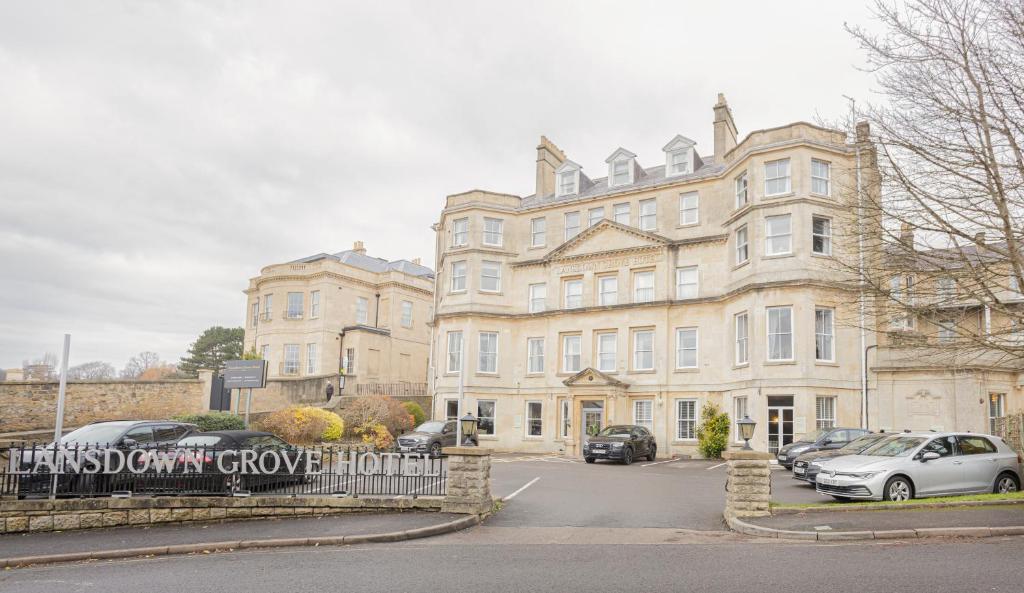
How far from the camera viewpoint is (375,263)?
189 ft

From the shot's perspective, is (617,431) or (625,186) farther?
(625,186)

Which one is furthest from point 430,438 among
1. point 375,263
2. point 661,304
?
point 375,263

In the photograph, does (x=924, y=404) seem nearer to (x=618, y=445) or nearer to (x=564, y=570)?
(x=618, y=445)

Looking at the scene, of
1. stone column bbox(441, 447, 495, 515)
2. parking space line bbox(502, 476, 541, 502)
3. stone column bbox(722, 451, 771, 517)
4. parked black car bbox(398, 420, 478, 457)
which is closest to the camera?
stone column bbox(722, 451, 771, 517)

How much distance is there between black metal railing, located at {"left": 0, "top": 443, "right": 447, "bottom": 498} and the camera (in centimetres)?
1442

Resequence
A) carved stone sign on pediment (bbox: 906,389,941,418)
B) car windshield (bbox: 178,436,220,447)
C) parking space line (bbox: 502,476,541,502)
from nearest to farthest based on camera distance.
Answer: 1. parking space line (bbox: 502,476,541,502)
2. car windshield (bbox: 178,436,220,447)
3. carved stone sign on pediment (bbox: 906,389,941,418)

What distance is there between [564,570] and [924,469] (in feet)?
30.3

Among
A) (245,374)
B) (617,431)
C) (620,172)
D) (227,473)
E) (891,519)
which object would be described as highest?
(620,172)

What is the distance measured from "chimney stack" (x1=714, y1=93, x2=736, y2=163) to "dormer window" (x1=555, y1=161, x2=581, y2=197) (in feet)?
25.6

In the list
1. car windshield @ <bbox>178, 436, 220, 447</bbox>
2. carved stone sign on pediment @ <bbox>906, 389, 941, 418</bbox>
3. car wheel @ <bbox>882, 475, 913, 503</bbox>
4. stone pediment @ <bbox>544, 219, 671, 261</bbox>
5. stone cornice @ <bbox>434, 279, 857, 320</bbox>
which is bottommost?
car wheel @ <bbox>882, 475, 913, 503</bbox>

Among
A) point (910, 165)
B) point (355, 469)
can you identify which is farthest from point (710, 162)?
point (355, 469)

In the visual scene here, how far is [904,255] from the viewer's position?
13992mm

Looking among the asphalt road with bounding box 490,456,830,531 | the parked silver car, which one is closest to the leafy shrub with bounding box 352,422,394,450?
the asphalt road with bounding box 490,456,830,531

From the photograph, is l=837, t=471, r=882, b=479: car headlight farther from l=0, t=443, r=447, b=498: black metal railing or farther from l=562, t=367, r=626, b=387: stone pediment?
l=562, t=367, r=626, b=387: stone pediment
